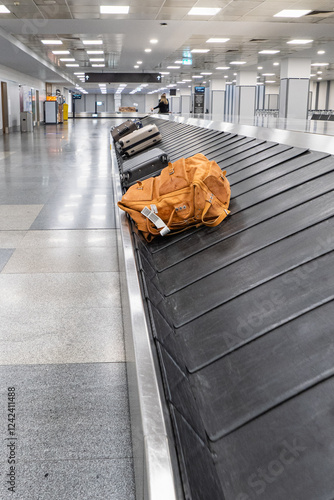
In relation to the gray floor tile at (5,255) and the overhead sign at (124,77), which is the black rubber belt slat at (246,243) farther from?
the overhead sign at (124,77)

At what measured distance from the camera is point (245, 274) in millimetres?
2582

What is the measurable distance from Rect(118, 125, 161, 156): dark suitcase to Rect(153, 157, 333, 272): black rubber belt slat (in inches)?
230

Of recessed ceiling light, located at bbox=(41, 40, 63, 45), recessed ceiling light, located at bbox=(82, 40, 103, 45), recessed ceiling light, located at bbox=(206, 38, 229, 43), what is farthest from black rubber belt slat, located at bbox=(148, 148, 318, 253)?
recessed ceiling light, located at bbox=(41, 40, 63, 45)

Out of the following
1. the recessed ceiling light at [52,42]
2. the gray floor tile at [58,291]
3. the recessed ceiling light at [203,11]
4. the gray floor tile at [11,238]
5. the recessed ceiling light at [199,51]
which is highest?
the recessed ceiling light at [199,51]

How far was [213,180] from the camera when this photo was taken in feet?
11.7

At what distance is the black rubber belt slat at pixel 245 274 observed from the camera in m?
2.44

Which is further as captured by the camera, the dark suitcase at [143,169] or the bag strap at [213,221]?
the dark suitcase at [143,169]

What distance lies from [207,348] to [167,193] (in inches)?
70.3

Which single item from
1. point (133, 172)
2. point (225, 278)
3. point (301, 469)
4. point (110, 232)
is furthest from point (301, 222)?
point (133, 172)

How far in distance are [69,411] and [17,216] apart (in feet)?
15.1

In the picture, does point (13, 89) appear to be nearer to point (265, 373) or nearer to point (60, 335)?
point (60, 335)

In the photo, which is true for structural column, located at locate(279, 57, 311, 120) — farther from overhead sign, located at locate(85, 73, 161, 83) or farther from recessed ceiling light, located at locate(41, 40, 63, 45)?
recessed ceiling light, located at locate(41, 40, 63, 45)

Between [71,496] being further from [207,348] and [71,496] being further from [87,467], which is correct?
[207,348]

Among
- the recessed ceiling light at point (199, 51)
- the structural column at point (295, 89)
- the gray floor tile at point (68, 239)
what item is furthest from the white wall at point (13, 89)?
the gray floor tile at point (68, 239)
